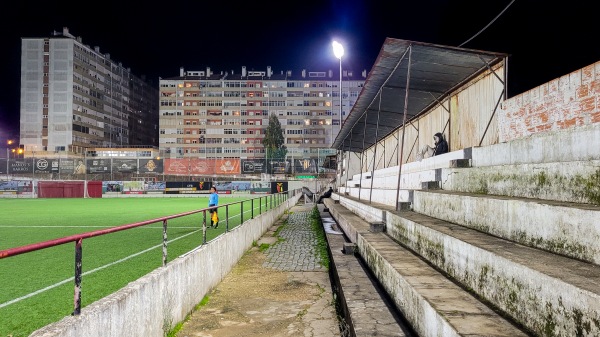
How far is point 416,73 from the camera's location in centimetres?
953

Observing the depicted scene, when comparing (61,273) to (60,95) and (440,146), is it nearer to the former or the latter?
(440,146)

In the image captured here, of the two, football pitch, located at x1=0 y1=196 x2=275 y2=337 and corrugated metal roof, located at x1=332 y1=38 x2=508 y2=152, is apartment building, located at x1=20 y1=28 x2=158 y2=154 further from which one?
corrugated metal roof, located at x1=332 y1=38 x2=508 y2=152

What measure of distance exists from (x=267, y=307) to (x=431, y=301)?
3.20 metres

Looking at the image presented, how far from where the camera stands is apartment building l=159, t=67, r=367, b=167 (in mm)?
108562

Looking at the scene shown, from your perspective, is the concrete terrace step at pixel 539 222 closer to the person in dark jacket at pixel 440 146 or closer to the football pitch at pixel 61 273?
the football pitch at pixel 61 273

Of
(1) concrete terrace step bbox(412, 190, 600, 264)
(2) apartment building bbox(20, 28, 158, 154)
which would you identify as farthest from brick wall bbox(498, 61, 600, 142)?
(2) apartment building bbox(20, 28, 158, 154)

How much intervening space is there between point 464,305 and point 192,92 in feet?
371

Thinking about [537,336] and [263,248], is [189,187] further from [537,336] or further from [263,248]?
[537,336]

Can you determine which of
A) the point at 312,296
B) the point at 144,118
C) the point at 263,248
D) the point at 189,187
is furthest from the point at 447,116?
the point at 144,118

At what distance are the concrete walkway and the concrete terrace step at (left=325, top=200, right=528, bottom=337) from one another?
1080 millimetres

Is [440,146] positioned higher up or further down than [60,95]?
further down

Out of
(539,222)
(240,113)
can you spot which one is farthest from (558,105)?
(240,113)

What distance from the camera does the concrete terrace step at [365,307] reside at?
3506 mm

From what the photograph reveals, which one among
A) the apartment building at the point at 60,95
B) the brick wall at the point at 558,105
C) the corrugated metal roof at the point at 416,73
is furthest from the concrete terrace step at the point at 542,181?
the apartment building at the point at 60,95
